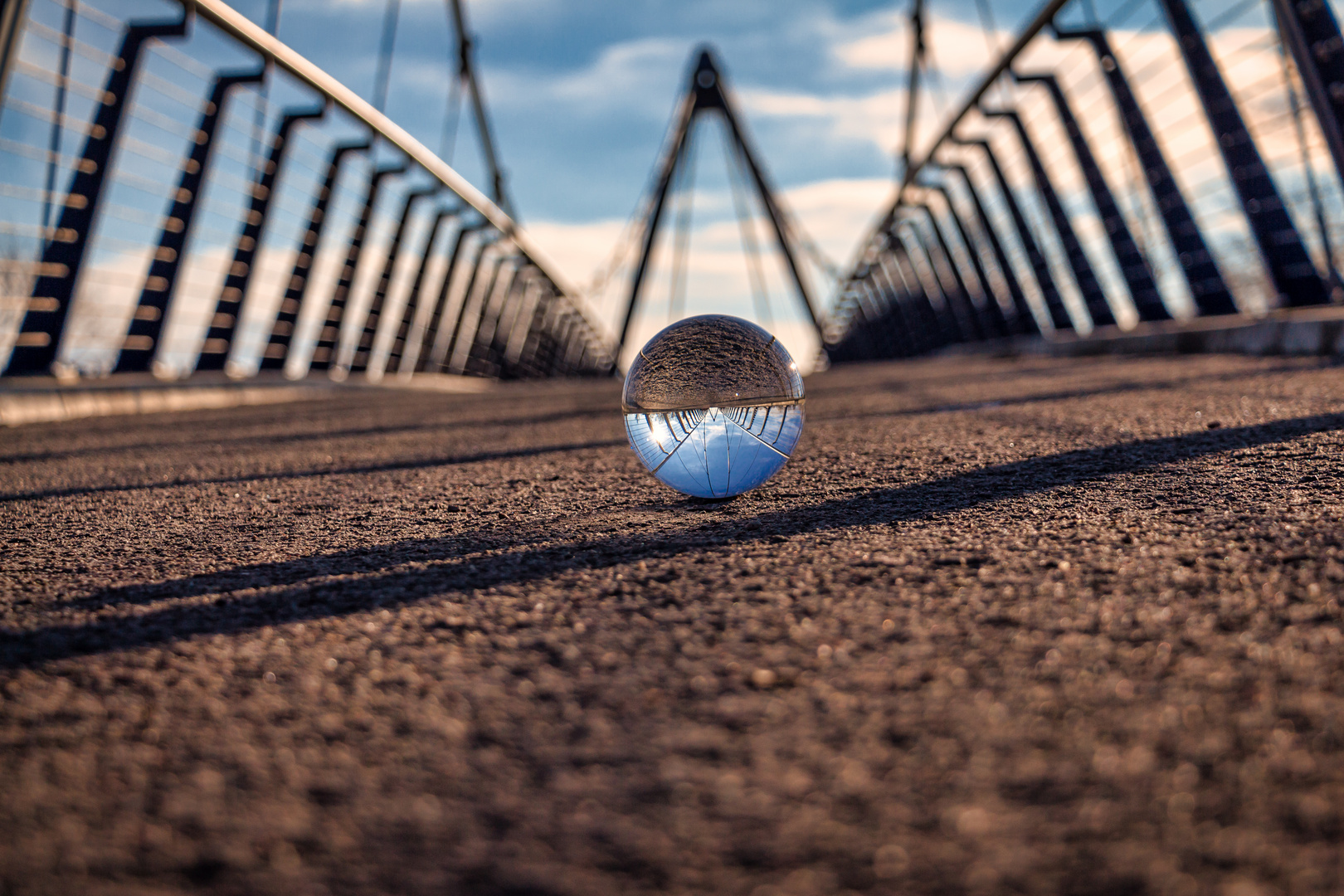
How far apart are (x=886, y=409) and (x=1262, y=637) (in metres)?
4.28

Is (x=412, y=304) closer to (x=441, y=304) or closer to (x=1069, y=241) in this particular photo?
(x=441, y=304)

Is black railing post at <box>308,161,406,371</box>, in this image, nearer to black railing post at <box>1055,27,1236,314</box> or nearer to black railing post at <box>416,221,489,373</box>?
black railing post at <box>416,221,489,373</box>

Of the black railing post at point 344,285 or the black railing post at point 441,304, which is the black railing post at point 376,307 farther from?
the black railing post at point 441,304

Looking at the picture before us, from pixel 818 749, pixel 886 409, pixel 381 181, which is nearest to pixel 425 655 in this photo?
pixel 818 749

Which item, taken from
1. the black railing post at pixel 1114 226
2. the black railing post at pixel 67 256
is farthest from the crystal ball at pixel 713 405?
the black railing post at pixel 1114 226

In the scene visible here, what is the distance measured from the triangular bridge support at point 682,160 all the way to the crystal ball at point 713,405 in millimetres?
21925

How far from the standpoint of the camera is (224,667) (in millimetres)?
1203

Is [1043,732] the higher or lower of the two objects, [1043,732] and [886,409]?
the lower

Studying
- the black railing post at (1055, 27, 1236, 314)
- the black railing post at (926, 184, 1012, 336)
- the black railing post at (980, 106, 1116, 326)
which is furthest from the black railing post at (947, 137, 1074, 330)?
the black railing post at (1055, 27, 1236, 314)

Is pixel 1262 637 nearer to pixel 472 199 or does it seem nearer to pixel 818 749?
pixel 818 749

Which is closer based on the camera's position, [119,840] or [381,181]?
[119,840]

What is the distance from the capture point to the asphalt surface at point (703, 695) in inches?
28.8

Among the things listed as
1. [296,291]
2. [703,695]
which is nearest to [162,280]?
[296,291]

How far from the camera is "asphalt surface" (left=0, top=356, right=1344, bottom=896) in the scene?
730 millimetres
